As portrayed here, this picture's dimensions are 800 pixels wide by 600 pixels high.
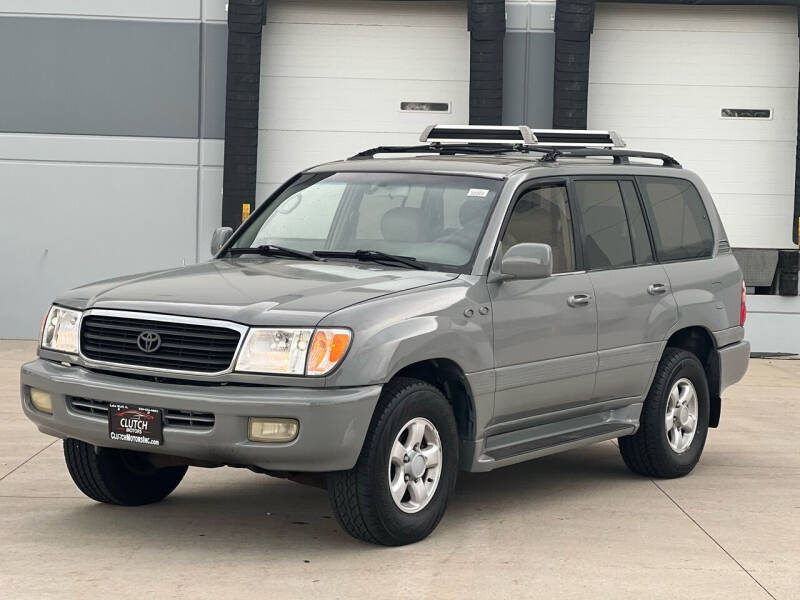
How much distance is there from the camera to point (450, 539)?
22.4ft

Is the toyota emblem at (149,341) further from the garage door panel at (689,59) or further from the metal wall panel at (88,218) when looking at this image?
the garage door panel at (689,59)

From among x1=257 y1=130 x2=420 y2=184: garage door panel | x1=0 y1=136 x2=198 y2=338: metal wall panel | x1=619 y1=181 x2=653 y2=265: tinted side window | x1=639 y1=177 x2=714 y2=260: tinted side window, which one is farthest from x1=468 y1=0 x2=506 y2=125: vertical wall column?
x1=619 y1=181 x2=653 y2=265: tinted side window

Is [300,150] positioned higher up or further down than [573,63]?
Result: further down

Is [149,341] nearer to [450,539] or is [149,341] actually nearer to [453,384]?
[453,384]

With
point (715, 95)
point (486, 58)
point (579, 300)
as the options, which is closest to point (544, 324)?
point (579, 300)

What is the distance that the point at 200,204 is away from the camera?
643 inches

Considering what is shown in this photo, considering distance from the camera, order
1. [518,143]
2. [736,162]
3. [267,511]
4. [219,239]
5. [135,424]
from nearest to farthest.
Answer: [135,424] → [267,511] → [219,239] → [518,143] → [736,162]

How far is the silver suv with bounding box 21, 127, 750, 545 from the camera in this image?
6.20 metres

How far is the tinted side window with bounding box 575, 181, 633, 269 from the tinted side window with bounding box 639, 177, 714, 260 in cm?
31

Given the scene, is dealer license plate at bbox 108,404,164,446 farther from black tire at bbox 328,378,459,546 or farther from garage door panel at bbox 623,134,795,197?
garage door panel at bbox 623,134,795,197

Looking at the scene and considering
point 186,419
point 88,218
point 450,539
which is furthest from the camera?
point 88,218

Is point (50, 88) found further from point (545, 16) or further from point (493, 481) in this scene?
point (493, 481)

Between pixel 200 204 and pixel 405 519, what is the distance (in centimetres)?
1027

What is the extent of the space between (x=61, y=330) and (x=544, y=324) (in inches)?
94.0
